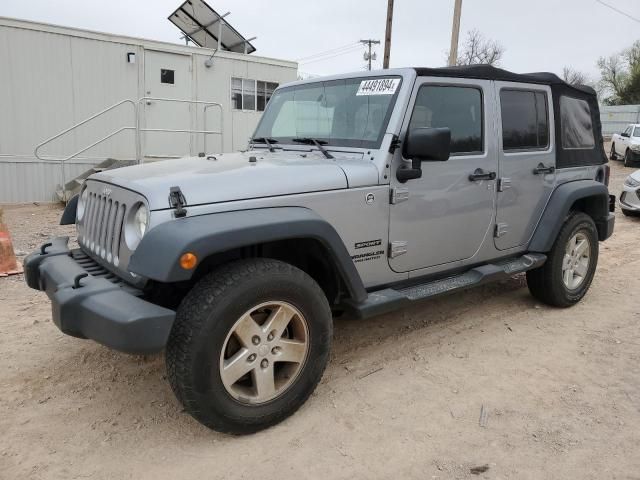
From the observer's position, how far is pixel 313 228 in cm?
274

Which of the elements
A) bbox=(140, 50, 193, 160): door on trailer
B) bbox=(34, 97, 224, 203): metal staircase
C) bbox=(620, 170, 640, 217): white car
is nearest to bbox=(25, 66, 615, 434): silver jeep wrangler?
bbox=(620, 170, 640, 217): white car

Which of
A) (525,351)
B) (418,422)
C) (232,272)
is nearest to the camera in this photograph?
(232,272)

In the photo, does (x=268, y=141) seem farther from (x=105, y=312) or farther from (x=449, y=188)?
(x=105, y=312)

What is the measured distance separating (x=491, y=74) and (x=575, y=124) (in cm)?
130

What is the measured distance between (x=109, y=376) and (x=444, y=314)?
8.89ft

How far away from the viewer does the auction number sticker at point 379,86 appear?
134 inches

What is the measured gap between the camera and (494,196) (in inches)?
156

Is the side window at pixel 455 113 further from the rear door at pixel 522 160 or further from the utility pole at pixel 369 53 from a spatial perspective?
the utility pole at pixel 369 53

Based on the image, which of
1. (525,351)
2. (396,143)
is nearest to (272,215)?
(396,143)

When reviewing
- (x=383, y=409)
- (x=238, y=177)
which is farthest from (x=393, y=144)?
(x=383, y=409)

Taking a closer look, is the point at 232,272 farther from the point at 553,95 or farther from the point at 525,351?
the point at 553,95

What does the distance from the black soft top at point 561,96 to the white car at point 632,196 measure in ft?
17.5

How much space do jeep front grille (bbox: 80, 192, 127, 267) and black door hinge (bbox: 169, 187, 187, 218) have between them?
38 centimetres

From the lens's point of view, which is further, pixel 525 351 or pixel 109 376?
pixel 525 351
